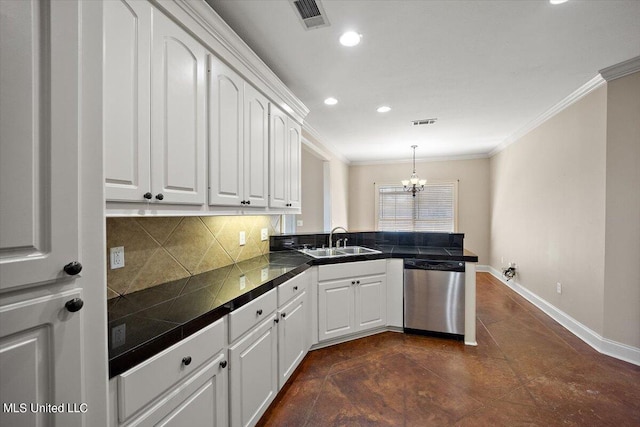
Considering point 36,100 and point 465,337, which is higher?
point 36,100

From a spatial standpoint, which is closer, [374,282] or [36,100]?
[36,100]

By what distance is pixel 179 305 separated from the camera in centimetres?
130

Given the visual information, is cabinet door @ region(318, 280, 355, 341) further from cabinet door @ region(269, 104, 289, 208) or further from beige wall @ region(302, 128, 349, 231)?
beige wall @ region(302, 128, 349, 231)

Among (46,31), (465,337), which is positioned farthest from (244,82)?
(465,337)

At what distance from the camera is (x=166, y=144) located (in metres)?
1.29

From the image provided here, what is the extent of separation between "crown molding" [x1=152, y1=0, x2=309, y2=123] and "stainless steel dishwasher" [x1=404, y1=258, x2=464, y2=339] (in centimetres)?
222

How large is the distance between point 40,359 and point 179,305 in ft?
2.31

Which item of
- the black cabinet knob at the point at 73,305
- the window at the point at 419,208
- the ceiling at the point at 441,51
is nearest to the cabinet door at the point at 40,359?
the black cabinet knob at the point at 73,305

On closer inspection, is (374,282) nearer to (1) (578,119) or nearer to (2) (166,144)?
(2) (166,144)

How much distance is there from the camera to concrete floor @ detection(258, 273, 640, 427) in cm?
180

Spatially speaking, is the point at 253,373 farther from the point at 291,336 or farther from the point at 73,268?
the point at 73,268

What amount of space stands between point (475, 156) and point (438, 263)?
4291mm

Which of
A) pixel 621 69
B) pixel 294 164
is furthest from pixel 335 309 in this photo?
pixel 621 69

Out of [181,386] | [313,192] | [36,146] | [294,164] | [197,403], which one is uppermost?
[294,164]
